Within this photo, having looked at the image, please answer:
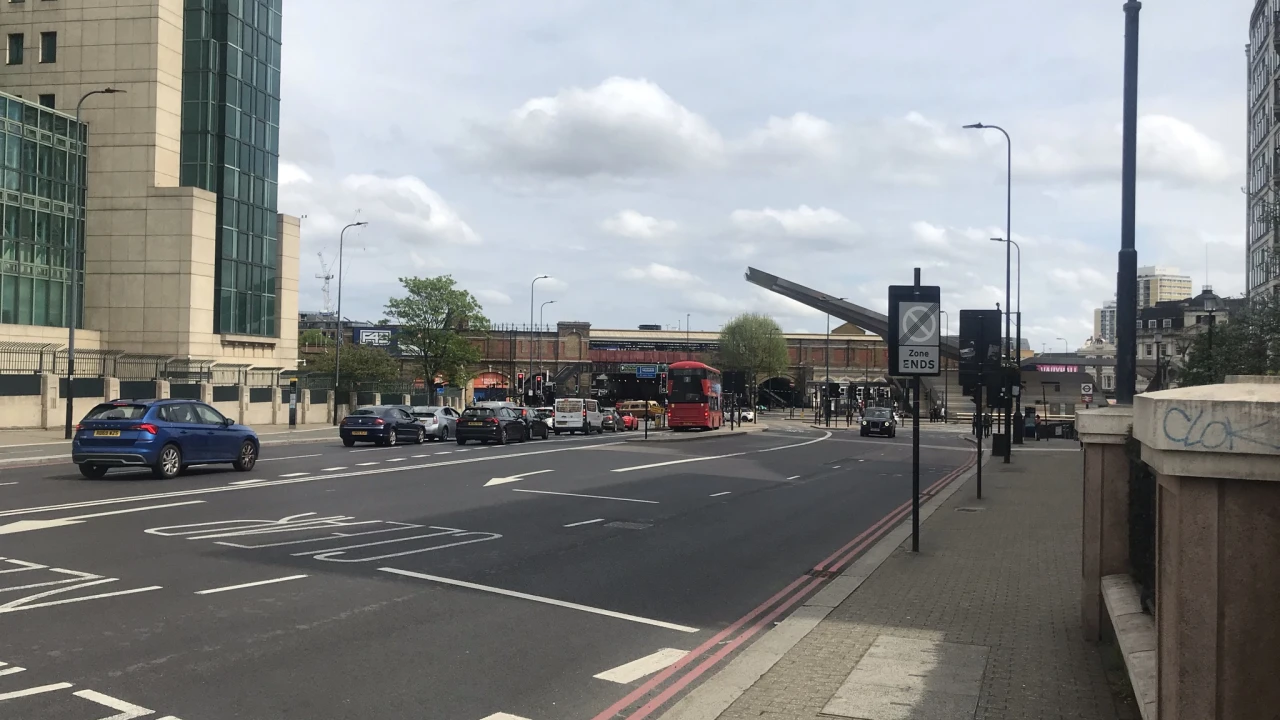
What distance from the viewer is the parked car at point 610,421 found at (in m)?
55.5

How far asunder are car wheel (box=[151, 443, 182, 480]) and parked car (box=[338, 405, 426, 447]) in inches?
546

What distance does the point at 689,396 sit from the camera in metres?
51.4

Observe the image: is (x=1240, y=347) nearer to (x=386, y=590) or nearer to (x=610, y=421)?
(x=386, y=590)

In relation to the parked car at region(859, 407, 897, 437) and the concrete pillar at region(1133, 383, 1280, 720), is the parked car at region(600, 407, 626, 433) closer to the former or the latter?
the parked car at region(859, 407, 897, 437)

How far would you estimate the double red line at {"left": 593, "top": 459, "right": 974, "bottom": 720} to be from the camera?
21.6 ft

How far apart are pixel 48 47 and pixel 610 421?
34.8 m

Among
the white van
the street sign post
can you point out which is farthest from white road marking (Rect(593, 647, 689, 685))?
the white van

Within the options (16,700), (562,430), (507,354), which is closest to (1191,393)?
(16,700)

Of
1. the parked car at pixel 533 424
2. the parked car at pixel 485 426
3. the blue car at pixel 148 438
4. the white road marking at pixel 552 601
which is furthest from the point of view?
the parked car at pixel 533 424

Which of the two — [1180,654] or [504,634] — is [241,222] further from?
[1180,654]

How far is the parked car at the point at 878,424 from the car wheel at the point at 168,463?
→ 4150cm

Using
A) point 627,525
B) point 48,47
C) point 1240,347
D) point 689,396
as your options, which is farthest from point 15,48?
point 1240,347

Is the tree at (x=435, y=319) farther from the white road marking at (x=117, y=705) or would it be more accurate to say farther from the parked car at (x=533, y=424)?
the white road marking at (x=117, y=705)

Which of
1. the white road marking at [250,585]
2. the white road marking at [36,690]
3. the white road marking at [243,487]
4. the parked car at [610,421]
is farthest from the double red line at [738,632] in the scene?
the parked car at [610,421]
